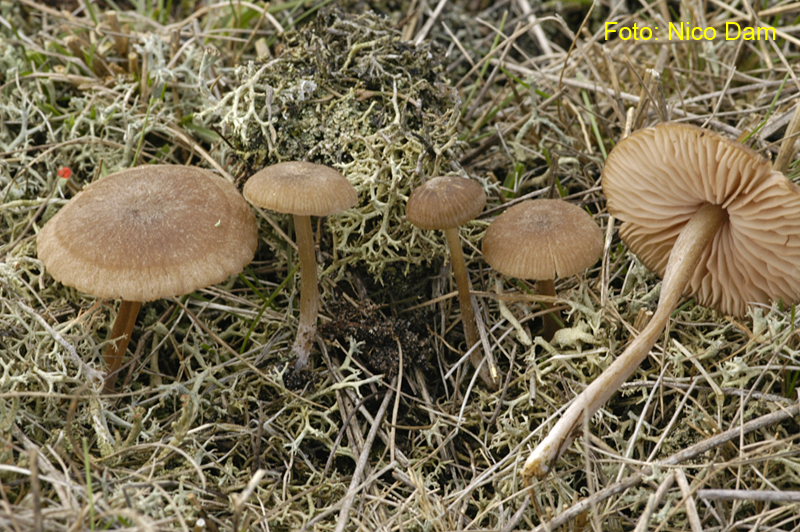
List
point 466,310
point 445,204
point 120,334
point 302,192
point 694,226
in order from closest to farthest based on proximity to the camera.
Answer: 1. point 302,192
2. point 445,204
3. point 694,226
4. point 120,334
5. point 466,310

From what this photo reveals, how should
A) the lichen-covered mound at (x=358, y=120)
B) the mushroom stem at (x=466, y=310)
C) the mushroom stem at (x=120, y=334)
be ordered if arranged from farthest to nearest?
the lichen-covered mound at (x=358, y=120) → the mushroom stem at (x=466, y=310) → the mushroom stem at (x=120, y=334)

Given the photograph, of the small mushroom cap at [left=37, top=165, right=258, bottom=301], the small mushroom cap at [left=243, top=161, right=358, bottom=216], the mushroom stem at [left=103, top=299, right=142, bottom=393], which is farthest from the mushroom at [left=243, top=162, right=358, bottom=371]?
the mushroom stem at [left=103, top=299, right=142, bottom=393]

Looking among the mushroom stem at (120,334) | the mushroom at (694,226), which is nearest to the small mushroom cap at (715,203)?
the mushroom at (694,226)

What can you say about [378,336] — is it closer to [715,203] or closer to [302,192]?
[302,192]

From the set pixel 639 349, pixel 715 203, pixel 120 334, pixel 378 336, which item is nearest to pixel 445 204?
pixel 378 336

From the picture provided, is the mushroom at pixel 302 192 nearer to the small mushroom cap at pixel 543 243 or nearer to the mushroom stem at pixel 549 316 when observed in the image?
the small mushroom cap at pixel 543 243

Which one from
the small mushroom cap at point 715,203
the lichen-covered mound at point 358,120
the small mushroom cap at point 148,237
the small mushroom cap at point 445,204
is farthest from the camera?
the lichen-covered mound at point 358,120

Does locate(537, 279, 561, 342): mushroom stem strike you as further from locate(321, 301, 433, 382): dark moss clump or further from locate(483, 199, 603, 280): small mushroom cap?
locate(321, 301, 433, 382): dark moss clump

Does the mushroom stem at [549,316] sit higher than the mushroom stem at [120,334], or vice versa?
the mushroom stem at [549,316]
